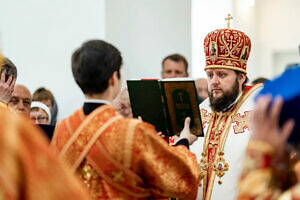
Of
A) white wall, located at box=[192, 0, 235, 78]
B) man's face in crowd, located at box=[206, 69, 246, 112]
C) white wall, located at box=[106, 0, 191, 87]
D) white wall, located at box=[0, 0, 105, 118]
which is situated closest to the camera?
man's face in crowd, located at box=[206, 69, 246, 112]

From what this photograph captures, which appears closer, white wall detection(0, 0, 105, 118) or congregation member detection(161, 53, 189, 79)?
congregation member detection(161, 53, 189, 79)

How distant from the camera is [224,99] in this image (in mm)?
4789

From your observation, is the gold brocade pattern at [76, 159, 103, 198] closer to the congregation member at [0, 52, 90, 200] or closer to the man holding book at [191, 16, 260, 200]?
the congregation member at [0, 52, 90, 200]

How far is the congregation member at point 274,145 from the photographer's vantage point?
2.20 meters

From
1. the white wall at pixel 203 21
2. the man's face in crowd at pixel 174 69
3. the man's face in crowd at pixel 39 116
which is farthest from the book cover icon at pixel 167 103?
the white wall at pixel 203 21

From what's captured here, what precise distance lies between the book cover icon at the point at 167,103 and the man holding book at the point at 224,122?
727 millimetres

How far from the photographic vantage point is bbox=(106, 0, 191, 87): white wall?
8.94 meters

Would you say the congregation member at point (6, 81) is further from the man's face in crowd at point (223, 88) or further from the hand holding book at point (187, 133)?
the man's face in crowd at point (223, 88)

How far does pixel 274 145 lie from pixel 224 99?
260 centimetres

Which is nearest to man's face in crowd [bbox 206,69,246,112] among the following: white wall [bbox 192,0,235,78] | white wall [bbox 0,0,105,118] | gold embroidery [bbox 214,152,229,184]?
gold embroidery [bbox 214,152,229,184]

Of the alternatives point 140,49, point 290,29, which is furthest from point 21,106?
point 290,29

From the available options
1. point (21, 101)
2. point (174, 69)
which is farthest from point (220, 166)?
point (174, 69)

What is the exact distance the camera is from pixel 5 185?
178cm

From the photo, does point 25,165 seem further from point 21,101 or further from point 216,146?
point 21,101
